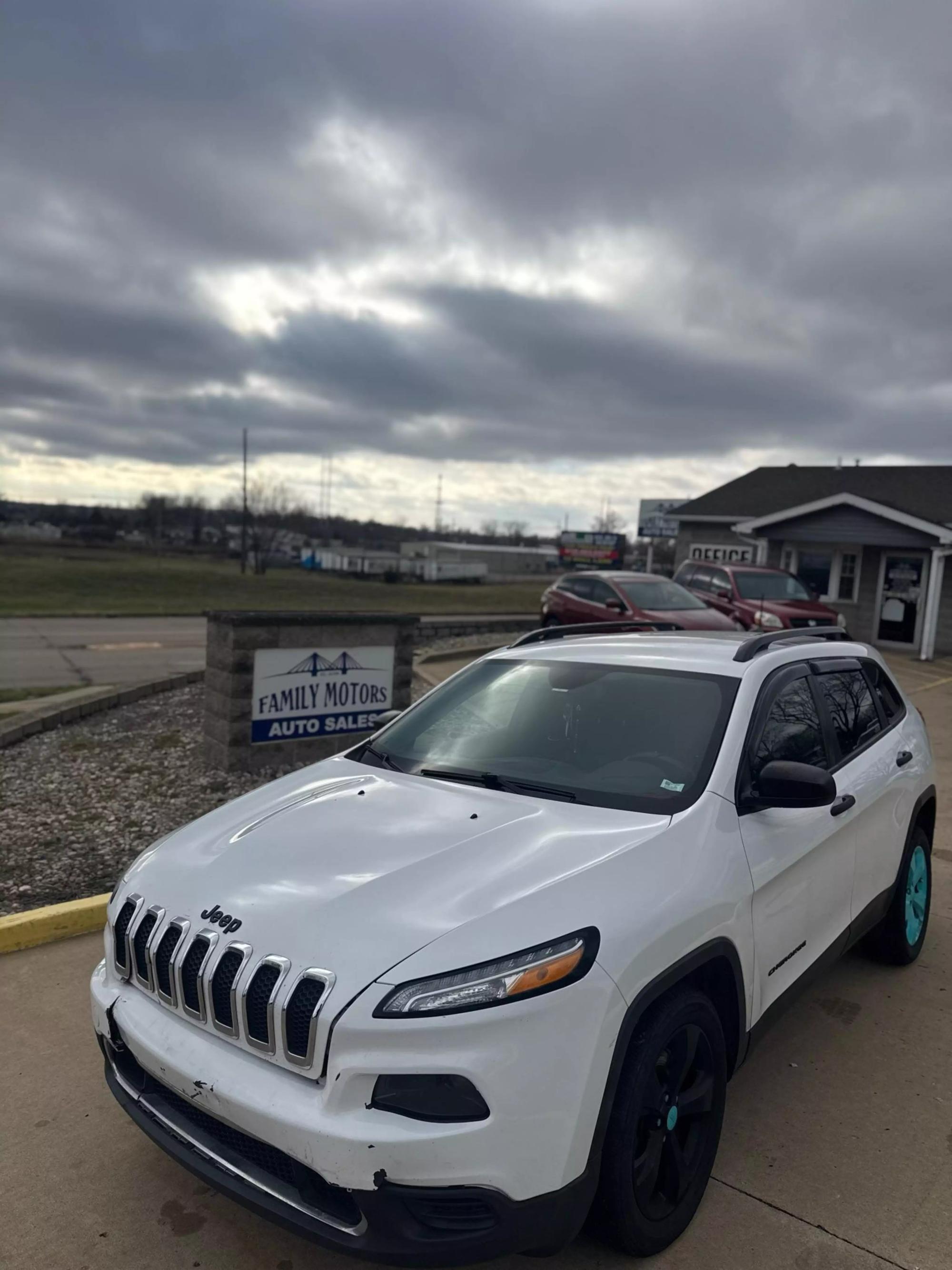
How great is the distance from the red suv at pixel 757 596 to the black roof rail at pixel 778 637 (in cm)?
1074

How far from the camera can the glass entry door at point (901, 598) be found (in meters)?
19.9

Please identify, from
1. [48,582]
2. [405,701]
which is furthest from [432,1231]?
[48,582]

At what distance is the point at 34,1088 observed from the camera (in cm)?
337

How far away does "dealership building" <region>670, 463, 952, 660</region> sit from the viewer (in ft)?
62.4

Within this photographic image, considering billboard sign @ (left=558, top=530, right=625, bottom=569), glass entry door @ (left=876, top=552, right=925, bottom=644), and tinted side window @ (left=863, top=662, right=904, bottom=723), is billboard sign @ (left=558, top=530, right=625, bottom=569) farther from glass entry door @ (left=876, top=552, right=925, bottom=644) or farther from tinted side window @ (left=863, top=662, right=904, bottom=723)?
tinted side window @ (left=863, top=662, right=904, bottom=723)

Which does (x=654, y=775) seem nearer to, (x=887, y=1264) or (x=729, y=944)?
(x=729, y=944)

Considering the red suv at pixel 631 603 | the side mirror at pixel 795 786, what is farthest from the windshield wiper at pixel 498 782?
the red suv at pixel 631 603

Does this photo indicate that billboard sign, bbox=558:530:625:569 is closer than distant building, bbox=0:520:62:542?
Yes

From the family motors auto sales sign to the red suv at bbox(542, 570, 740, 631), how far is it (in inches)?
234

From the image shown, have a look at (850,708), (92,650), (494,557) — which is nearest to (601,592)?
(92,650)

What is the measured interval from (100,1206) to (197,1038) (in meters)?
0.80

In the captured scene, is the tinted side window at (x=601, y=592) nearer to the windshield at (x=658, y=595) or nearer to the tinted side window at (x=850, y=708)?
the windshield at (x=658, y=595)

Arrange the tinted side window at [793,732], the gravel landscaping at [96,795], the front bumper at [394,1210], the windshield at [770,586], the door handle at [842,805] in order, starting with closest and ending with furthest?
the front bumper at [394,1210] < the tinted side window at [793,732] < the door handle at [842,805] < the gravel landscaping at [96,795] < the windshield at [770,586]

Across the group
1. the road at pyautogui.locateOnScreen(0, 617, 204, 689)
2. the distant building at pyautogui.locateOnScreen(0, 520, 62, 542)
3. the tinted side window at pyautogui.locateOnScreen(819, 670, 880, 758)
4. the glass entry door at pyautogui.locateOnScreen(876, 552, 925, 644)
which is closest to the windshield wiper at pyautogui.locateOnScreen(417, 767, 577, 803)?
the tinted side window at pyautogui.locateOnScreen(819, 670, 880, 758)
